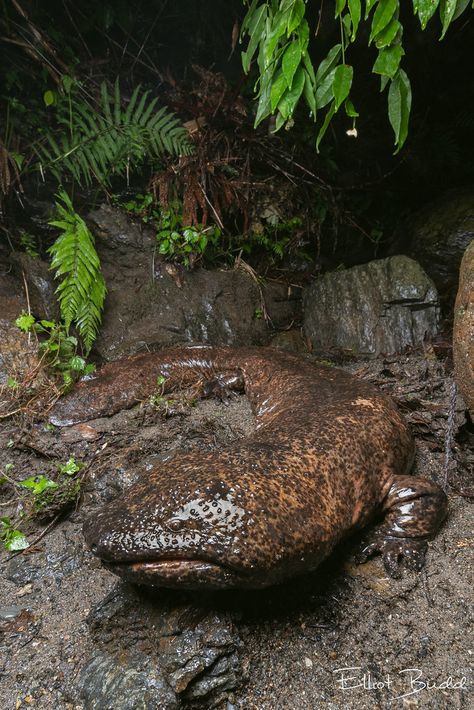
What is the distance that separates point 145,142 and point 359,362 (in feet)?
13.9

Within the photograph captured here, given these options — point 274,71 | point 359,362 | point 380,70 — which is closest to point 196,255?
point 359,362

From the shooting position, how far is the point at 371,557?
10.7 ft

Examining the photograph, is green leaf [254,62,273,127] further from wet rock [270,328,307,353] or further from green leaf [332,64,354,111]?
wet rock [270,328,307,353]

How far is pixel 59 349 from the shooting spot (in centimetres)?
561

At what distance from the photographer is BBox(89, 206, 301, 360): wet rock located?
6.53 meters

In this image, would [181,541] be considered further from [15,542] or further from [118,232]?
[118,232]

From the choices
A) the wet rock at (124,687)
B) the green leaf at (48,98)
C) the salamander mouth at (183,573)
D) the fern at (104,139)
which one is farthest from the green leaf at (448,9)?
the green leaf at (48,98)

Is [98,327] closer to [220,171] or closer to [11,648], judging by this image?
[220,171]

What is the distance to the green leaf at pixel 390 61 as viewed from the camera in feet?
9.12

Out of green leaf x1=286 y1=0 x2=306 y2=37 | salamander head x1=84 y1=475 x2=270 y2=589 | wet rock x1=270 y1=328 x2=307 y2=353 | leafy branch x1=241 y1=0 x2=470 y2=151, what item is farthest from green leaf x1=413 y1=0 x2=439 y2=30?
wet rock x1=270 y1=328 x2=307 y2=353

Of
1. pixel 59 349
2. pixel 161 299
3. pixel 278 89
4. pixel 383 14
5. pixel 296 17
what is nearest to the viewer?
pixel 383 14

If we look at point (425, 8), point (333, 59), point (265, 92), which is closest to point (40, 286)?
point (265, 92)

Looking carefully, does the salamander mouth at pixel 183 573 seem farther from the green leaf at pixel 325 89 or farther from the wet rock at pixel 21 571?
the green leaf at pixel 325 89

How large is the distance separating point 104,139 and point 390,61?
15.6 ft
